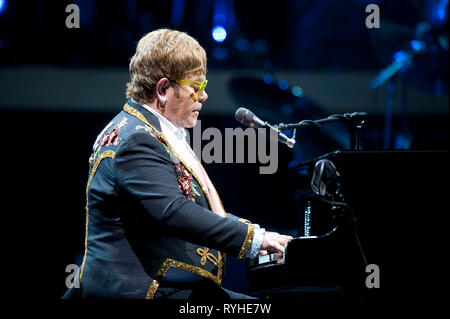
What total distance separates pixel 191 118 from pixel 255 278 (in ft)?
2.92

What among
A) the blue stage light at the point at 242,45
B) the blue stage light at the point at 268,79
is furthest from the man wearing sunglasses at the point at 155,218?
the blue stage light at the point at 242,45

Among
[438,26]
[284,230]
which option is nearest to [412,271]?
[284,230]

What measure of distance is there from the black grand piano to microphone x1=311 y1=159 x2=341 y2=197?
0.14 feet

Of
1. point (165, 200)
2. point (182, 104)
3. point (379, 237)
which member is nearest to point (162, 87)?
point (182, 104)

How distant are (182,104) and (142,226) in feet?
2.07

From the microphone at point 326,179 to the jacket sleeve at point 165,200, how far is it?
338mm

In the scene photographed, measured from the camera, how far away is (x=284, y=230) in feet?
14.6

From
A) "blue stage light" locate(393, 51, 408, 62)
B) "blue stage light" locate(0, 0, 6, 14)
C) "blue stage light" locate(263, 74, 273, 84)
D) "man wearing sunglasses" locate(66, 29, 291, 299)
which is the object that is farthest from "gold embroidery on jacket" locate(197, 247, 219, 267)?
"blue stage light" locate(0, 0, 6, 14)

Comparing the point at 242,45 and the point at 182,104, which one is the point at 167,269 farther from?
the point at 242,45

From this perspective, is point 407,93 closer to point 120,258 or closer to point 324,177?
point 324,177

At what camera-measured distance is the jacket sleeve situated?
209cm

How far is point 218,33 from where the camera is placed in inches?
188

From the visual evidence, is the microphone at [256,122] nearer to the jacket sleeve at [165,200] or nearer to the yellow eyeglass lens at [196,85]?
the yellow eyeglass lens at [196,85]

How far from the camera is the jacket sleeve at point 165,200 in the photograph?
209cm
